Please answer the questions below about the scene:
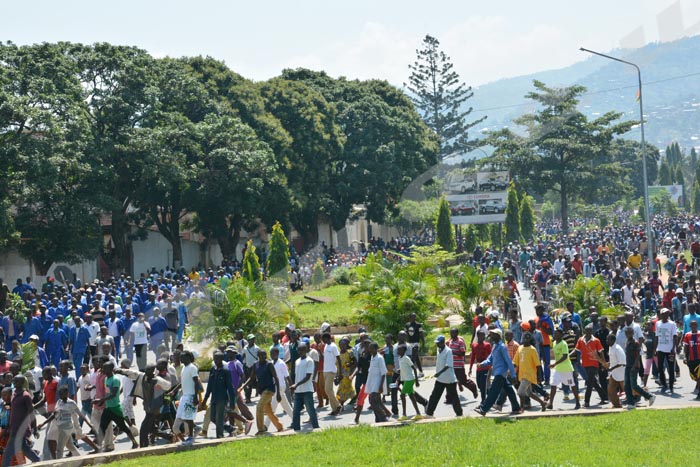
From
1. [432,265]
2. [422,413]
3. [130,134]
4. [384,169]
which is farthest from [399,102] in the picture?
[422,413]

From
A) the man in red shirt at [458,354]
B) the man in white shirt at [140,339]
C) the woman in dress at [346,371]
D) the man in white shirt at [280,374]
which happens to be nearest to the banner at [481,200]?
the man in white shirt at [140,339]

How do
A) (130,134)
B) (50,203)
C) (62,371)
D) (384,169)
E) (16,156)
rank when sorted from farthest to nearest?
1. (384,169)
2. (130,134)
3. (50,203)
4. (16,156)
5. (62,371)

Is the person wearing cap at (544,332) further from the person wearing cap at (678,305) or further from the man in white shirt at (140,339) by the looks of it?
the man in white shirt at (140,339)

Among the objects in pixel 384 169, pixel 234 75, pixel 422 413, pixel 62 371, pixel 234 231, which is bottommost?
pixel 422 413

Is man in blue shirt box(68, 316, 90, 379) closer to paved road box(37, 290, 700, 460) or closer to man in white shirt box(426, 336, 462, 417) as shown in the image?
paved road box(37, 290, 700, 460)

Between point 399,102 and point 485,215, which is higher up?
point 399,102

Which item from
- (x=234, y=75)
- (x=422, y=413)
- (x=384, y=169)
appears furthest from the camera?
(x=384, y=169)

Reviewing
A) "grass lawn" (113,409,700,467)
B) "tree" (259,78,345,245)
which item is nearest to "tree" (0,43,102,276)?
"tree" (259,78,345,245)

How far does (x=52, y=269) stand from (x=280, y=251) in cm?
1014

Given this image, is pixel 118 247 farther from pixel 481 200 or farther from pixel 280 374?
pixel 280 374

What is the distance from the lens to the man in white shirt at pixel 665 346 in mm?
15359

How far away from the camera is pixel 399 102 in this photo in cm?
6606

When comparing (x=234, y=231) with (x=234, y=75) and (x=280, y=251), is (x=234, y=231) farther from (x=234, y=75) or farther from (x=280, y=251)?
(x=280, y=251)

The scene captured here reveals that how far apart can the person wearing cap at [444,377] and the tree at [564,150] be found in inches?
1999
